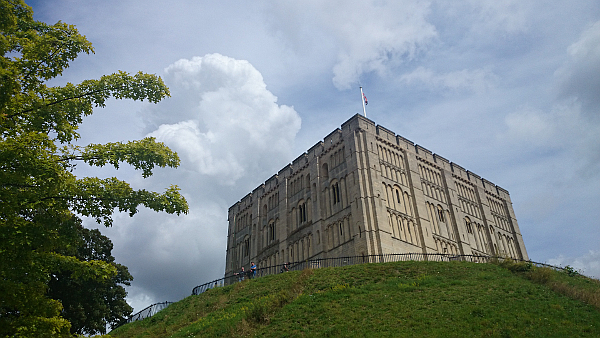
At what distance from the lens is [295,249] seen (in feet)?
148

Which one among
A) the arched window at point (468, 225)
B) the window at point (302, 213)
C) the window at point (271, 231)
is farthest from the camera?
the window at point (271, 231)

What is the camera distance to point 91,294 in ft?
106

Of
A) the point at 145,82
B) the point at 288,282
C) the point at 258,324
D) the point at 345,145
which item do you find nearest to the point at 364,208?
the point at 345,145

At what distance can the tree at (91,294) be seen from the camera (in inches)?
1214

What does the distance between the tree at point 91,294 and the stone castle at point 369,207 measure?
1697cm

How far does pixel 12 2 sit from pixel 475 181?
52.9 metres

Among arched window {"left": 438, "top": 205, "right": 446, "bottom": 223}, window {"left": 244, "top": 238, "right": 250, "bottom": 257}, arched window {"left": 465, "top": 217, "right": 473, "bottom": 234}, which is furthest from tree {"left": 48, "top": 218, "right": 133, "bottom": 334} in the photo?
arched window {"left": 465, "top": 217, "right": 473, "bottom": 234}

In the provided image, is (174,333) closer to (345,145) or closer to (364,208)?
(364,208)

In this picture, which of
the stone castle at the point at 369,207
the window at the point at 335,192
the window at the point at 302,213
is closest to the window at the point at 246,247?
the stone castle at the point at 369,207

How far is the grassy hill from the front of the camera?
16.1 m

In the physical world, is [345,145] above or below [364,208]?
above

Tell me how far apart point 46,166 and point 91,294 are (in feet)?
87.4

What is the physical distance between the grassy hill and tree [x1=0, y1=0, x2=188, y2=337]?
9088mm

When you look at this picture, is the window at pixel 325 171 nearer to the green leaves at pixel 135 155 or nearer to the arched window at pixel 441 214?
the arched window at pixel 441 214
